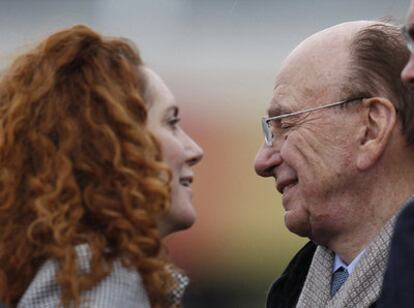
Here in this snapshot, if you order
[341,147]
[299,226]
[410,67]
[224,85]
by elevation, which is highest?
[410,67]

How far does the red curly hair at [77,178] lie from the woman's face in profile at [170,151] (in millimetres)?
93

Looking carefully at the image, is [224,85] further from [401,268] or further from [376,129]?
[401,268]

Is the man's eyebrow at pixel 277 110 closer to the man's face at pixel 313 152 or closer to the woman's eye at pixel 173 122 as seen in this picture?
the man's face at pixel 313 152

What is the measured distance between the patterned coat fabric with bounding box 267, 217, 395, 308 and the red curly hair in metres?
0.62

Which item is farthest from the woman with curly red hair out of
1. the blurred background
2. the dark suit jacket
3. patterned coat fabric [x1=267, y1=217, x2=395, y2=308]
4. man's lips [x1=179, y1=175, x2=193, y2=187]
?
the blurred background

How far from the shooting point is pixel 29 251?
6.24ft

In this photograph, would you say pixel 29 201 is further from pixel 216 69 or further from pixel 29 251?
pixel 216 69

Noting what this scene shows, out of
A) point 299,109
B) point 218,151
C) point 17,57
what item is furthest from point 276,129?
point 17,57

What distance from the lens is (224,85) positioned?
3531mm

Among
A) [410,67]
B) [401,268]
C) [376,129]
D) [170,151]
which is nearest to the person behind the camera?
[401,268]

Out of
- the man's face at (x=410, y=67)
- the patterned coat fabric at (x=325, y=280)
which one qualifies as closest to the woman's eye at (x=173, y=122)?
the man's face at (x=410, y=67)

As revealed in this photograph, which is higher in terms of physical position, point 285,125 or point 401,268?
point 401,268

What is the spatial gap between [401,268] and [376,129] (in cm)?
105

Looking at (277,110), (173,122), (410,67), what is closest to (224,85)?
(277,110)
